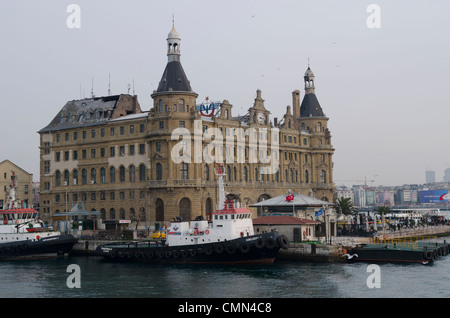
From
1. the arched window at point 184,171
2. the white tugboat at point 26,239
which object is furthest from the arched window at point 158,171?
the white tugboat at point 26,239

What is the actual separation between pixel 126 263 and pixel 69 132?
46.8 m

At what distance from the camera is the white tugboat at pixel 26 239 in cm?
7675

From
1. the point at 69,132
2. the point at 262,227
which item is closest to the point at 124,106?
the point at 69,132

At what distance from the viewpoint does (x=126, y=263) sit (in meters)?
72.1

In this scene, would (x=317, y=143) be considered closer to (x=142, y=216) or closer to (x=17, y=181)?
(x=142, y=216)

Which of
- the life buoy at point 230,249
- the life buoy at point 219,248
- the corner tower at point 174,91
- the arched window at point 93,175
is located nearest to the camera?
the life buoy at point 230,249

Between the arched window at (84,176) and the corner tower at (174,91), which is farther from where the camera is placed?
the arched window at (84,176)

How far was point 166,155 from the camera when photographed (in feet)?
319

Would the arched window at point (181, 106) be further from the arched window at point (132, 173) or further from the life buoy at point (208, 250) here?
the life buoy at point (208, 250)

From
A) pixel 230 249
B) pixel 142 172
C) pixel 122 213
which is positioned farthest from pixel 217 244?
pixel 122 213

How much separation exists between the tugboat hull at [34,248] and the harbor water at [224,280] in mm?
5444

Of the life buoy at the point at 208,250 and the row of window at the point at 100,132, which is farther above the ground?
the row of window at the point at 100,132

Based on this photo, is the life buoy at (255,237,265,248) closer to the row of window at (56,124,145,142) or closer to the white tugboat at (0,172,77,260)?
the white tugboat at (0,172,77,260)
